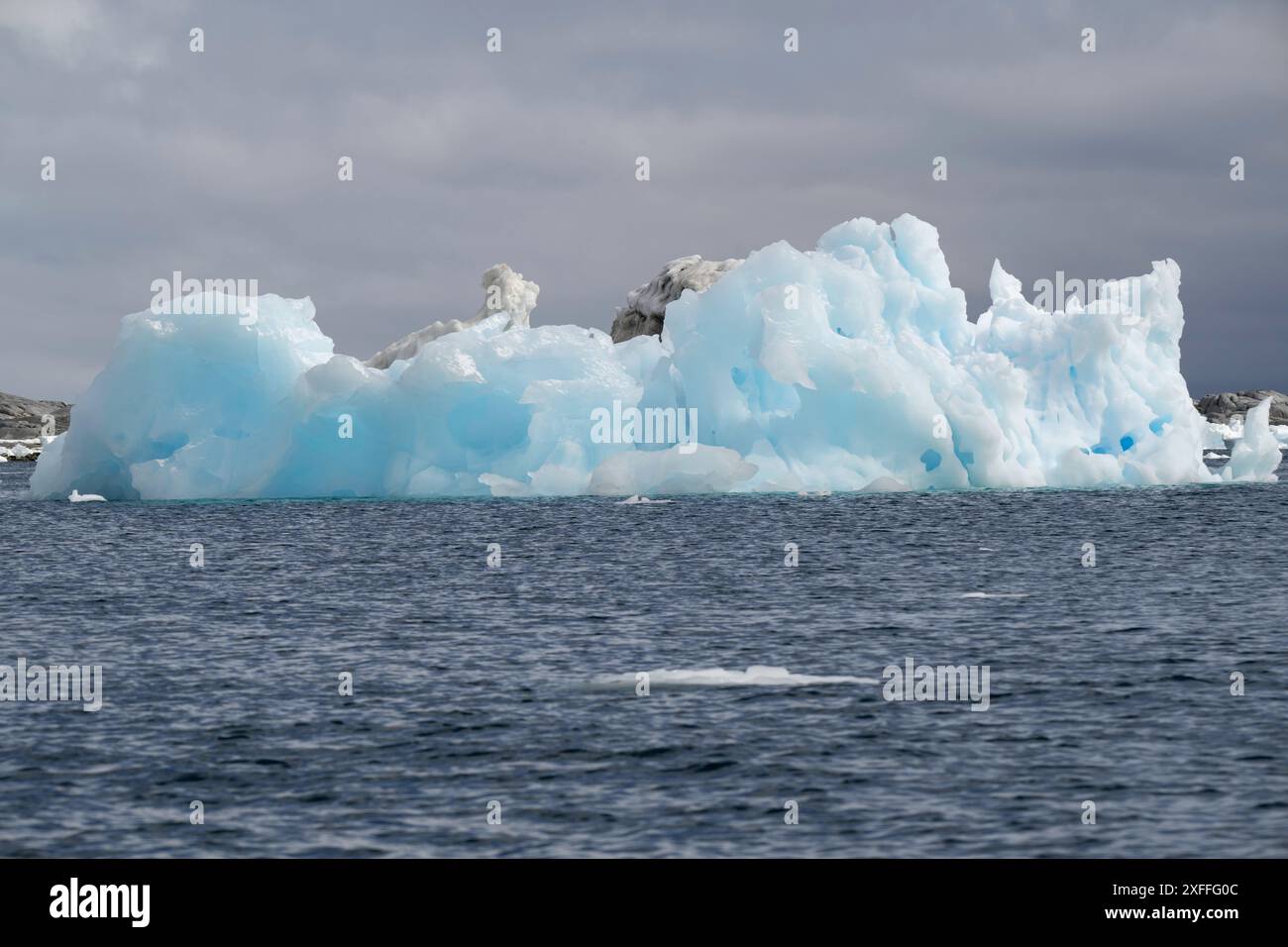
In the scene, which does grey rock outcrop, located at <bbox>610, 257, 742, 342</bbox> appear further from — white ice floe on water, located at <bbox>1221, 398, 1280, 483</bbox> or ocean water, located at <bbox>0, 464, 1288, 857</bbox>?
ocean water, located at <bbox>0, 464, 1288, 857</bbox>

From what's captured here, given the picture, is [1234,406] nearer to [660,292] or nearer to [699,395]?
[660,292]

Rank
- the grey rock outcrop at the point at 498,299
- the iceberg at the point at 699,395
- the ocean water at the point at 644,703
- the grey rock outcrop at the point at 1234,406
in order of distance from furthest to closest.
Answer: the grey rock outcrop at the point at 1234,406
the grey rock outcrop at the point at 498,299
the iceberg at the point at 699,395
the ocean water at the point at 644,703

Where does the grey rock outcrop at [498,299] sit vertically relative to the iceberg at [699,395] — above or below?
Result: above

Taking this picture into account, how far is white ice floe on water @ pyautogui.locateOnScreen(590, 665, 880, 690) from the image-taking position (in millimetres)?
19859

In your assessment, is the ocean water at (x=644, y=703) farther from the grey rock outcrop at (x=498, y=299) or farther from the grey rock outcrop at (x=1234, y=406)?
the grey rock outcrop at (x=1234, y=406)

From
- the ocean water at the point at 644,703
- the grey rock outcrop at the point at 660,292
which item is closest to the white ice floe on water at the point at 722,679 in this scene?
the ocean water at the point at 644,703

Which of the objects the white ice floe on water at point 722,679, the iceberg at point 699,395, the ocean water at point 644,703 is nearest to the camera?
the ocean water at point 644,703

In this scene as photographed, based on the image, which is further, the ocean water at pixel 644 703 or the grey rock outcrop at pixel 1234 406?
the grey rock outcrop at pixel 1234 406

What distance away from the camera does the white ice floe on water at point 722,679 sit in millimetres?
19859

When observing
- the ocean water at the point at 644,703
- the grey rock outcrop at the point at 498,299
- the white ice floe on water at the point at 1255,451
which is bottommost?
the ocean water at the point at 644,703

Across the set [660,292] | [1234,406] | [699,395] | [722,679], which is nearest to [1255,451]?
[699,395]

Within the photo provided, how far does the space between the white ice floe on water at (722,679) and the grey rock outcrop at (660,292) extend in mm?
82384
